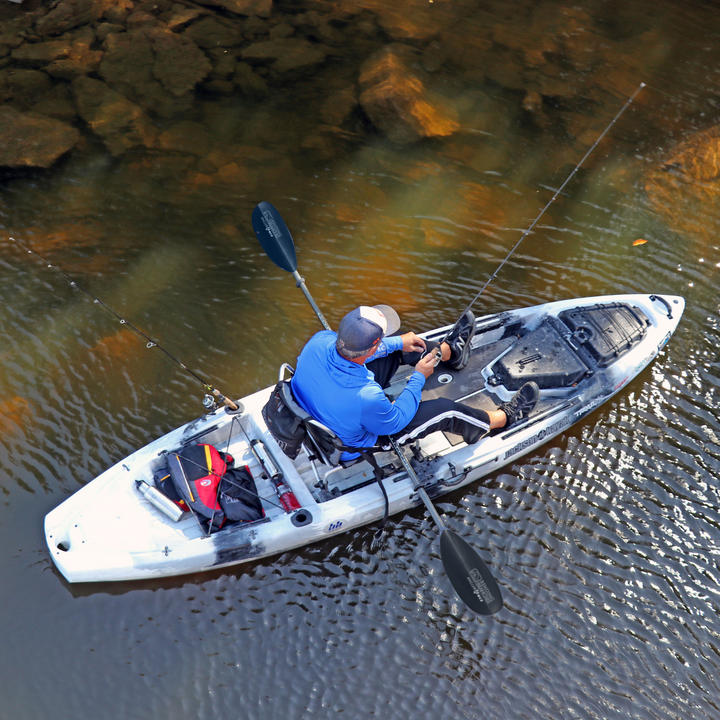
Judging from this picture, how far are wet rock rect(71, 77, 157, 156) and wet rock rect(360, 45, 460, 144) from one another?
3445 millimetres

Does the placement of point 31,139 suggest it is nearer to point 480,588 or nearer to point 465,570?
point 465,570

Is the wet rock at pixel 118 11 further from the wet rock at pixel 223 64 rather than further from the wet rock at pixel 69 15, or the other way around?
the wet rock at pixel 223 64

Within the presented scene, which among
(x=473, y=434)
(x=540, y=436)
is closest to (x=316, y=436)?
(x=473, y=434)

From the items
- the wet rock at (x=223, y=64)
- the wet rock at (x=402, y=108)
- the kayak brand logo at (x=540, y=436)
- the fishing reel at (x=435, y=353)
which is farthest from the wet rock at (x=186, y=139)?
the kayak brand logo at (x=540, y=436)

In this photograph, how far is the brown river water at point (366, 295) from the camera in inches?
175

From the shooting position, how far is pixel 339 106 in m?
9.02

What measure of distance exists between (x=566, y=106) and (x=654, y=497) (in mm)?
6650

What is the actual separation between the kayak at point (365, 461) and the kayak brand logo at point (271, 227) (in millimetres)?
1644

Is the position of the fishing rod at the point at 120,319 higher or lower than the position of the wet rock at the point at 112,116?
lower

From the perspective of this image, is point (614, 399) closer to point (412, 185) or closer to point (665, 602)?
point (665, 602)

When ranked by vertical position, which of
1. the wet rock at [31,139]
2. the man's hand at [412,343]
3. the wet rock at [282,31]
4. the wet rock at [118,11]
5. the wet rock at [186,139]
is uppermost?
the wet rock at [118,11]

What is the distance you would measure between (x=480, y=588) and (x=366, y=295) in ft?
12.1

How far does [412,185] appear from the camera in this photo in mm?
7988

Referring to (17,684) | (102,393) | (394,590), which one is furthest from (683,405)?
(17,684)
